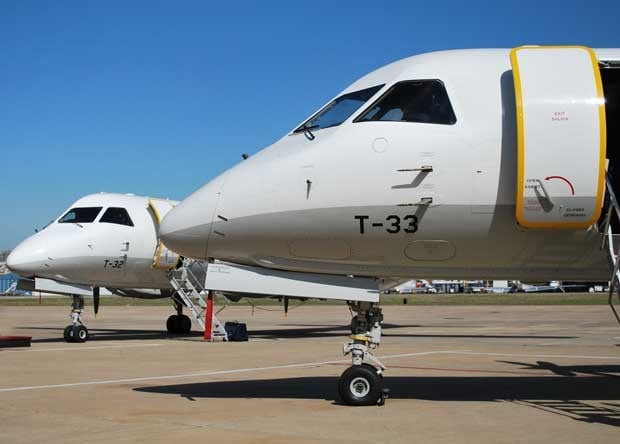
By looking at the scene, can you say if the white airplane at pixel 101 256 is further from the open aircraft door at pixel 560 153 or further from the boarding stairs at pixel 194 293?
the open aircraft door at pixel 560 153

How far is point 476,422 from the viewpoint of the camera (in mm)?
9211

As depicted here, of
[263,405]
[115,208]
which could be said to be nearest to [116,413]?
[263,405]

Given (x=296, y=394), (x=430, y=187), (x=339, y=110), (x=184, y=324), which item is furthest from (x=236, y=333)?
(x=430, y=187)

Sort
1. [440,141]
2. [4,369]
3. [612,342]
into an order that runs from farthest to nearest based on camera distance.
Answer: [612,342] → [4,369] → [440,141]

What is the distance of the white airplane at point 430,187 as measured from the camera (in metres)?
9.52

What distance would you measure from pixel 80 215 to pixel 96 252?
4.83 feet

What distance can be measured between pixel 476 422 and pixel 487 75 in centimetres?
423

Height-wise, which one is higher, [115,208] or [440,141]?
[115,208]

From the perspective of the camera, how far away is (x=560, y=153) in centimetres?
946

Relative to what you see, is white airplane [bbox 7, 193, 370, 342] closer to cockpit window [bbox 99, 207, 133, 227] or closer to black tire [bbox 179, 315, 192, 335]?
cockpit window [bbox 99, 207, 133, 227]

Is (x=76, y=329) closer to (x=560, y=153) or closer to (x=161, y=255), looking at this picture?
(x=161, y=255)

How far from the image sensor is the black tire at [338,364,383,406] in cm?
1032

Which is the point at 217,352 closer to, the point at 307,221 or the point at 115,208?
the point at 115,208

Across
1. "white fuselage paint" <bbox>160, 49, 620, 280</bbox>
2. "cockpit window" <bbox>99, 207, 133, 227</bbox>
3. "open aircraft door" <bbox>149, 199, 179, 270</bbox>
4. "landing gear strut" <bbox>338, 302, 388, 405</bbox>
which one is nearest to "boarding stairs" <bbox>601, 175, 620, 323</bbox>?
"white fuselage paint" <bbox>160, 49, 620, 280</bbox>
